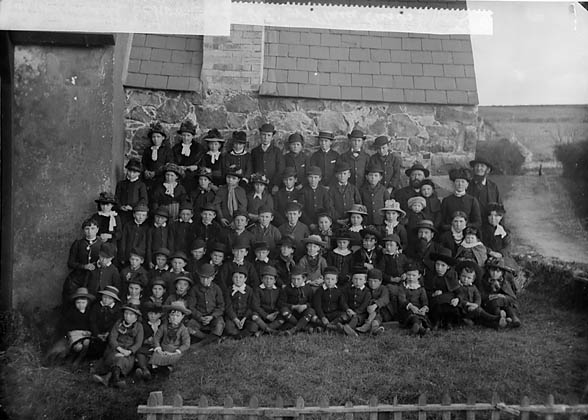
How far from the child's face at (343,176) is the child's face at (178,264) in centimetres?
132

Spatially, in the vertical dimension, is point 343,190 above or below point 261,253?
above

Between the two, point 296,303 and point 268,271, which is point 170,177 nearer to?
point 268,271

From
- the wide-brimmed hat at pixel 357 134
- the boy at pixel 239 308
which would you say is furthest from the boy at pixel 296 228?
the wide-brimmed hat at pixel 357 134

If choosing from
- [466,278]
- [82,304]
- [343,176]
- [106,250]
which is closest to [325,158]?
[343,176]

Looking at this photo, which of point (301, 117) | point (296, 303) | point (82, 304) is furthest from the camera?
point (301, 117)

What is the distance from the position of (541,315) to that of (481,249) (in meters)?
0.69

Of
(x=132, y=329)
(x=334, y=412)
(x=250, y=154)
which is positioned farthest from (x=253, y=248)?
(x=334, y=412)

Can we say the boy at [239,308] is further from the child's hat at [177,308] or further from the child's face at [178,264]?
the child's face at [178,264]

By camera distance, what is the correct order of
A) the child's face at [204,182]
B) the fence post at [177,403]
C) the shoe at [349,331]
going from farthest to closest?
1. the child's face at [204,182]
2. the shoe at [349,331]
3. the fence post at [177,403]

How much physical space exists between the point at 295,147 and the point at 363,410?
198 cm

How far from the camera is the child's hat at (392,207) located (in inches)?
192

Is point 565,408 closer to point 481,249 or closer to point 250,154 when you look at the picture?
point 481,249

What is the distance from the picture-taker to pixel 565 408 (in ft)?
12.3

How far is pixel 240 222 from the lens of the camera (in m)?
4.76
